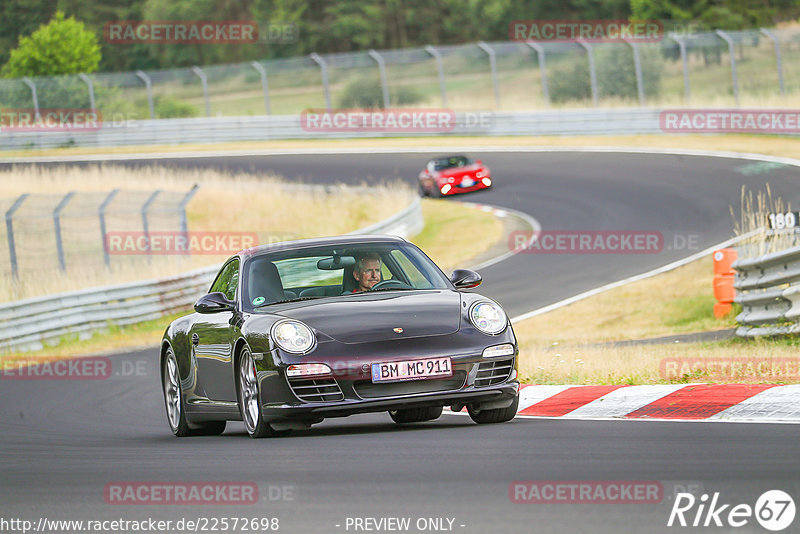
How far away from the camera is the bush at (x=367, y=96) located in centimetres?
5509

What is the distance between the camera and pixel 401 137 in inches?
1805

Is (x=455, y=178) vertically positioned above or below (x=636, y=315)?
below

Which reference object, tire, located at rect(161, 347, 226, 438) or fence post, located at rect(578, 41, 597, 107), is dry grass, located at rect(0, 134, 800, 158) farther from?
tire, located at rect(161, 347, 226, 438)

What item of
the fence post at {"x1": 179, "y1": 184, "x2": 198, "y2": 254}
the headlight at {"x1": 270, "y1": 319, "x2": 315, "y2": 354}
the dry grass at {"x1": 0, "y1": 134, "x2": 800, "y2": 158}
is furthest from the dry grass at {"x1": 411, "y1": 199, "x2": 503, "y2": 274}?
the headlight at {"x1": 270, "y1": 319, "x2": 315, "y2": 354}

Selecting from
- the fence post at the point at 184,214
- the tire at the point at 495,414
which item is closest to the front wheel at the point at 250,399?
the tire at the point at 495,414

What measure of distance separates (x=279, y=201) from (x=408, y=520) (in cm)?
2812

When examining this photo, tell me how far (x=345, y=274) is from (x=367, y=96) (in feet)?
153

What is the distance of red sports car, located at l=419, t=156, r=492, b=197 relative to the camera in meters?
34.2

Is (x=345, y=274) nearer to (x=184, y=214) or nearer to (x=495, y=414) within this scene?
(x=495, y=414)

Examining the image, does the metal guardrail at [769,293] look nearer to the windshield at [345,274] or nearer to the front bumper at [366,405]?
the windshield at [345,274]

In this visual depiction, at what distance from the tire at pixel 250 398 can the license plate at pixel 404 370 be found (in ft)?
2.63

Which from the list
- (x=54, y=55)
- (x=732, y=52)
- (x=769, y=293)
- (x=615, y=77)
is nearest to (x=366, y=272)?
(x=769, y=293)

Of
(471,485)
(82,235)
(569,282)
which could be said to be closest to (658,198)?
(569,282)

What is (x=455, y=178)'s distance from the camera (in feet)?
112
